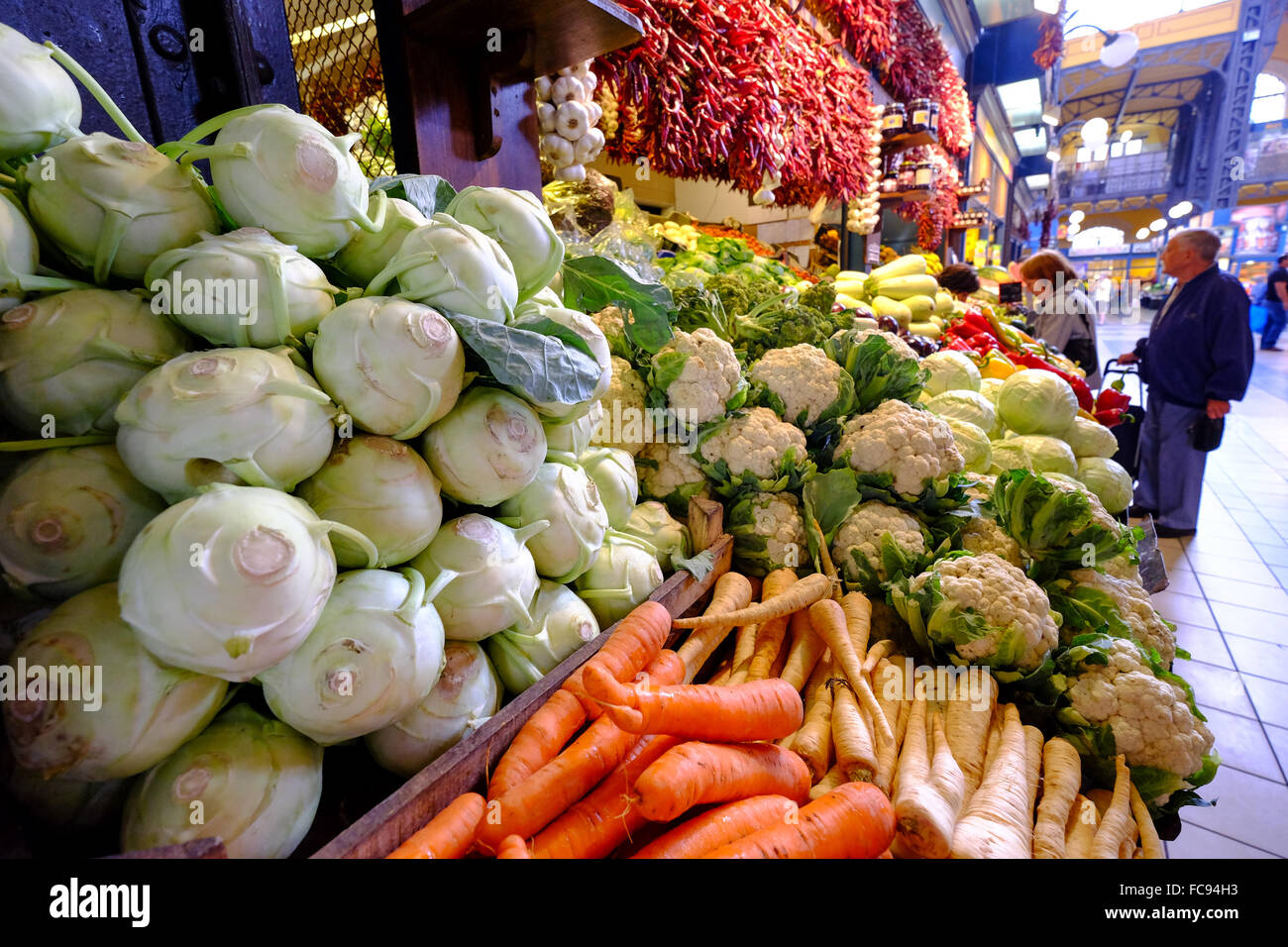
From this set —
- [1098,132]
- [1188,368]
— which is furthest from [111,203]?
[1098,132]

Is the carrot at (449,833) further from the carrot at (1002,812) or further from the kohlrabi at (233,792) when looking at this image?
the carrot at (1002,812)

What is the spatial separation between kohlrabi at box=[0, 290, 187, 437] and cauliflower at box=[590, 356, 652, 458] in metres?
1.10

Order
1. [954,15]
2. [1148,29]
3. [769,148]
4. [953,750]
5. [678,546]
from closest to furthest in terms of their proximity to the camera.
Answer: [953,750], [678,546], [769,148], [954,15], [1148,29]

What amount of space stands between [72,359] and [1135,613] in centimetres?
252

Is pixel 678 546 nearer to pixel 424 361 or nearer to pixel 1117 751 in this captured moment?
pixel 424 361

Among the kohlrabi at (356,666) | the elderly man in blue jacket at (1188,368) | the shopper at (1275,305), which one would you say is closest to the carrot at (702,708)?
the kohlrabi at (356,666)

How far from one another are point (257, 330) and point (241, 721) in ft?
1.80

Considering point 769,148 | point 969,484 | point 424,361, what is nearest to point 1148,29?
point 769,148

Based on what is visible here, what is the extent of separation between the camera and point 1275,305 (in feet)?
51.8

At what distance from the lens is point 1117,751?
143cm

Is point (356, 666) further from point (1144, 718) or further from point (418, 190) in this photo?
point (1144, 718)

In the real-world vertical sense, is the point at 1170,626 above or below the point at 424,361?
below

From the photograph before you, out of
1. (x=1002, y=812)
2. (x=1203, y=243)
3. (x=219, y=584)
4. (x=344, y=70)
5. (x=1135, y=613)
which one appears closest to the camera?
(x=219, y=584)

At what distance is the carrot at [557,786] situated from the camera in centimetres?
94
